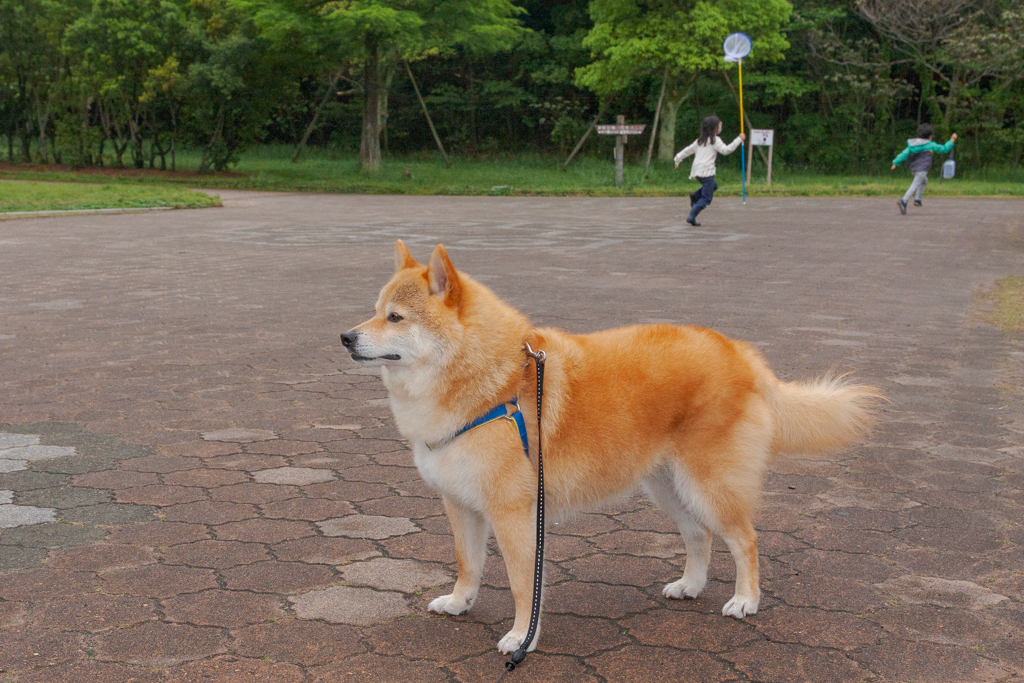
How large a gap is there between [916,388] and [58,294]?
8.56 metres

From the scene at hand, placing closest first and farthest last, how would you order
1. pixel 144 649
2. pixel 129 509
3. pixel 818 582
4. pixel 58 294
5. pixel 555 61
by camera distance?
pixel 144 649 < pixel 818 582 < pixel 129 509 < pixel 58 294 < pixel 555 61

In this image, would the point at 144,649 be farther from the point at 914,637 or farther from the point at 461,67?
the point at 461,67

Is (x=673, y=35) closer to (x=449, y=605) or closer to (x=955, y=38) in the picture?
(x=955, y=38)

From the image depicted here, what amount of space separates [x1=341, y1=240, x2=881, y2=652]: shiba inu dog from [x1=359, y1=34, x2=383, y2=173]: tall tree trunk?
27965 millimetres

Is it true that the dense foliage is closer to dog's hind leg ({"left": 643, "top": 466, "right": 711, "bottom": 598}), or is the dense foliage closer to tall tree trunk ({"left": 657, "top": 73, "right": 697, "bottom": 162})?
tall tree trunk ({"left": 657, "top": 73, "right": 697, "bottom": 162})

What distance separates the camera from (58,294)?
10.4 meters

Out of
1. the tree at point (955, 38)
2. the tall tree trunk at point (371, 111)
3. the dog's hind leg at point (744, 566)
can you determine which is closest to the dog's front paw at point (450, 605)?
the dog's hind leg at point (744, 566)

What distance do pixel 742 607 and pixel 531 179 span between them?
29.3m

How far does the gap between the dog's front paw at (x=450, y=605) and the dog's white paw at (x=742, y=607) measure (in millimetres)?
948

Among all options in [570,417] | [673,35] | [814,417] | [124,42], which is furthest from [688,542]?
[124,42]

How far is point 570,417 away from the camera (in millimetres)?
3299

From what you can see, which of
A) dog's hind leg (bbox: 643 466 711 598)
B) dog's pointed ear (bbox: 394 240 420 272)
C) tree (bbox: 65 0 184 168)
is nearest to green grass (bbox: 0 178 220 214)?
tree (bbox: 65 0 184 168)

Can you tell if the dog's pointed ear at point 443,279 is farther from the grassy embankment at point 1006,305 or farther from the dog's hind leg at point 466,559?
the grassy embankment at point 1006,305

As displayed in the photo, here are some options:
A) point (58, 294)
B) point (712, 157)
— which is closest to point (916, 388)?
point (58, 294)
